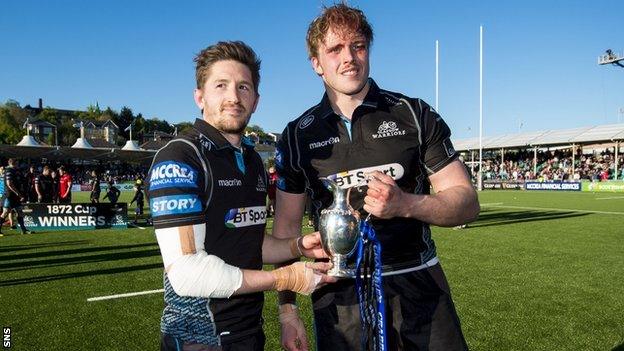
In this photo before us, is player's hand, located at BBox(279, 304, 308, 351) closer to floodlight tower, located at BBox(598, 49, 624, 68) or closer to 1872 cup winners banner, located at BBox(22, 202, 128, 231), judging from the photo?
1872 cup winners banner, located at BBox(22, 202, 128, 231)

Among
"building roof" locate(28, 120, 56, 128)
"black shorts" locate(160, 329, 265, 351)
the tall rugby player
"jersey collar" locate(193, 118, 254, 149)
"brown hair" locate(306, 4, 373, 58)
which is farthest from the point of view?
"building roof" locate(28, 120, 56, 128)

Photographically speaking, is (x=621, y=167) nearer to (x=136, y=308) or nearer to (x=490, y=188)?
(x=490, y=188)

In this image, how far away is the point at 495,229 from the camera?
1401 cm

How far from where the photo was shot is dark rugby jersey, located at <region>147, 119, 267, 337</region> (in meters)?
2.16

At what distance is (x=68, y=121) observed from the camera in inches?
4360

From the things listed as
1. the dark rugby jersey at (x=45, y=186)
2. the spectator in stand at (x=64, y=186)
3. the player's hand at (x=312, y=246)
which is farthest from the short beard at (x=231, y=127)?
the spectator in stand at (x=64, y=186)

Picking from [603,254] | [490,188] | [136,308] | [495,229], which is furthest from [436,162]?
[490,188]

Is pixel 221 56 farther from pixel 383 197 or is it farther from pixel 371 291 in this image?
pixel 371 291

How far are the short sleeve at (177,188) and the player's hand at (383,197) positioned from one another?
817mm

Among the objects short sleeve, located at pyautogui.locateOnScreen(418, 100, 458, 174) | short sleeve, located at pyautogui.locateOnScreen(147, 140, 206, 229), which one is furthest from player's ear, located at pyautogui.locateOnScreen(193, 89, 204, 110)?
short sleeve, located at pyautogui.locateOnScreen(418, 100, 458, 174)

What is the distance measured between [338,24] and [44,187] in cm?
1927

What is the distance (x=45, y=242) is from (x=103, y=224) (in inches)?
125

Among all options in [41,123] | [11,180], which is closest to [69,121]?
[41,123]

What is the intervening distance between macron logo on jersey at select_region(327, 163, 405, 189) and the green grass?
3.15 metres
